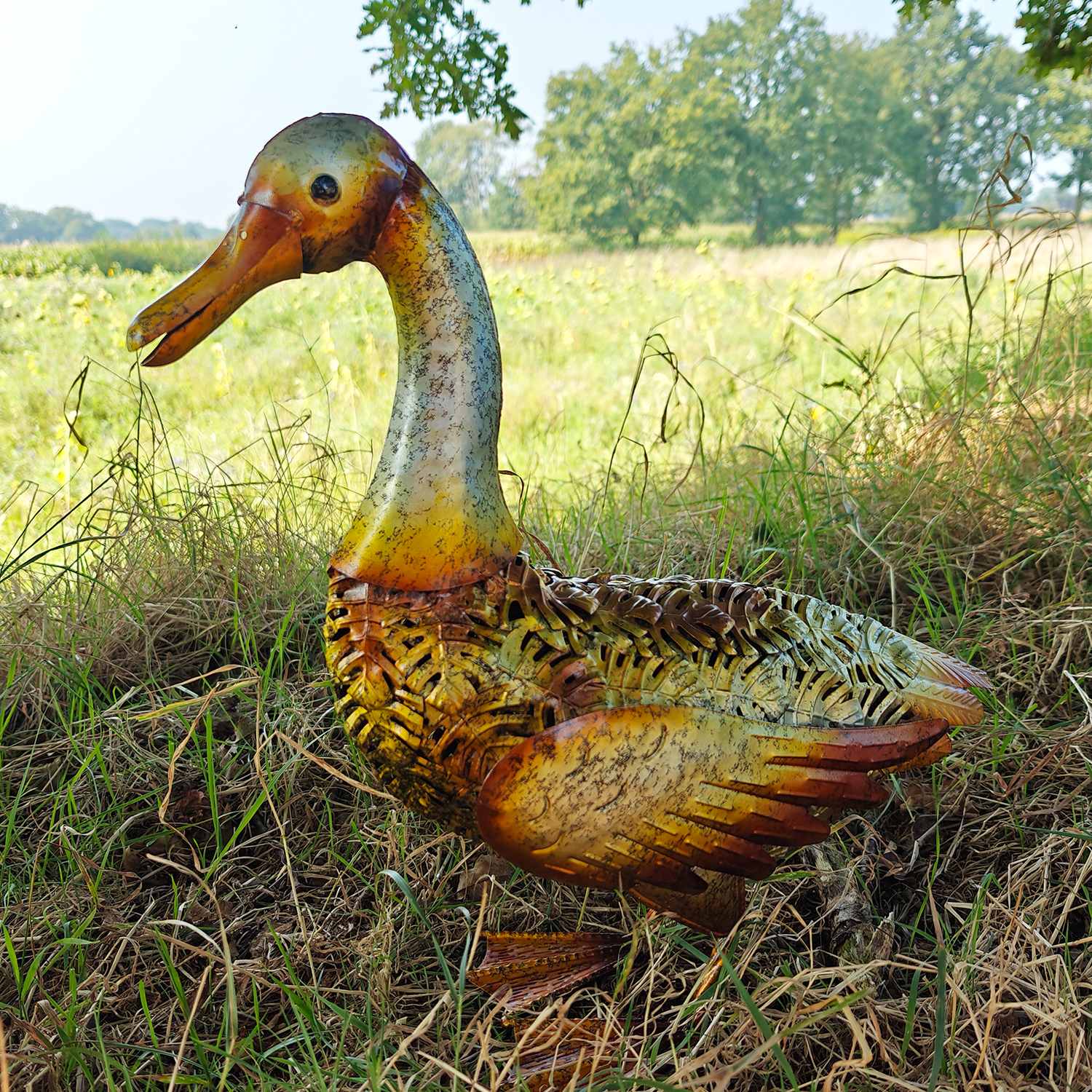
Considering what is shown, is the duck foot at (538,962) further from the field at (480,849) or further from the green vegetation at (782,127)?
the green vegetation at (782,127)

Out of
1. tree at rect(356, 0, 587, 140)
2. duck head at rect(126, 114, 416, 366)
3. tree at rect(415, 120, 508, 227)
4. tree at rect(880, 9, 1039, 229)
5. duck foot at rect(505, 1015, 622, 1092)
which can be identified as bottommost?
duck foot at rect(505, 1015, 622, 1092)

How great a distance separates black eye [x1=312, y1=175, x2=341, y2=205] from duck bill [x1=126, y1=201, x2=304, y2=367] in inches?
1.8

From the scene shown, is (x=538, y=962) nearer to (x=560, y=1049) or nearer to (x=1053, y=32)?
(x=560, y=1049)

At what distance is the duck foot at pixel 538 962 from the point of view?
1469 mm

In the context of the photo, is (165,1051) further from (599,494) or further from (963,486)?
(963,486)

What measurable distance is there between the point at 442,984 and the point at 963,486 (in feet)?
6.12

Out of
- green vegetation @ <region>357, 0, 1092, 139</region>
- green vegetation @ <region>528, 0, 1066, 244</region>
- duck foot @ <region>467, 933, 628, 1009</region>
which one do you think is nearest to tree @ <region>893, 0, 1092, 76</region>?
green vegetation @ <region>357, 0, 1092, 139</region>

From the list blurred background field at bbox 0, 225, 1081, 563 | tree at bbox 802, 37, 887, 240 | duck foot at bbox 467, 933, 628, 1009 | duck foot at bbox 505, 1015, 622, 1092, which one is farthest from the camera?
tree at bbox 802, 37, 887, 240

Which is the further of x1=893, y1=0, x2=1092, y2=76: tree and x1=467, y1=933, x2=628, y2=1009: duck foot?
x1=893, y1=0, x2=1092, y2=76: tree

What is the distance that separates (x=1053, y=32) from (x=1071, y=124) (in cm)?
2957

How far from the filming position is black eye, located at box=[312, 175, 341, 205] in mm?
1150

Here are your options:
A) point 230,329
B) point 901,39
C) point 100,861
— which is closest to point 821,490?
point 100,861

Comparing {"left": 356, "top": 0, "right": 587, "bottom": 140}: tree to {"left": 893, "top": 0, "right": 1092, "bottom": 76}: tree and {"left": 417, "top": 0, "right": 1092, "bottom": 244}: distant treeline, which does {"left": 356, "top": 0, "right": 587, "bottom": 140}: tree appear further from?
{"left": 417, "top": 0, "right": 1092, "bottom": 244}: distant treeline

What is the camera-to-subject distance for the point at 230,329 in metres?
6.36
